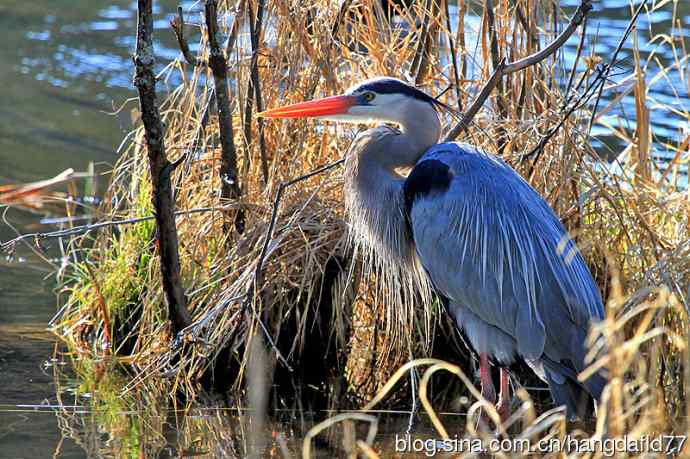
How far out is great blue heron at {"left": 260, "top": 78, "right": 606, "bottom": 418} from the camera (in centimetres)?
401

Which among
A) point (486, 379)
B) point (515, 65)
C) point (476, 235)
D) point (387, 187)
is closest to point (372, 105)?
point (387, 187)

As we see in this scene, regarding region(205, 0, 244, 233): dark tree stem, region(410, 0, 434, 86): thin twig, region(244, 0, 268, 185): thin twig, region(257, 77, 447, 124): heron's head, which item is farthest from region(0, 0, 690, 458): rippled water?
region(257, 77, 447, 124): heron's head

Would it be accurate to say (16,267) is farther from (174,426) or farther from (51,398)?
(174,426)

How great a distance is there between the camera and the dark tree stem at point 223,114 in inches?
175

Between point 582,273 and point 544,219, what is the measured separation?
0.25m

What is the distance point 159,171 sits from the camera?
4387 millimetres

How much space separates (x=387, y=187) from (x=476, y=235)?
20.2 inches

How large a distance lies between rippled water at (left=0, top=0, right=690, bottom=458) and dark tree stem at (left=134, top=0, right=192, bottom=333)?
1.64 ft

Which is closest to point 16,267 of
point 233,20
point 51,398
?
point 51,398

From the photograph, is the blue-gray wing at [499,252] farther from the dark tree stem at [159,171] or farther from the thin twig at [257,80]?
the dark tree stem at [159,171]

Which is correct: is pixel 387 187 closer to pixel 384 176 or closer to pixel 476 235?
pixel 384 176

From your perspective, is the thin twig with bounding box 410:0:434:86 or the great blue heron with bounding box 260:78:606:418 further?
the thin twig with bounding box 410:0:434:86

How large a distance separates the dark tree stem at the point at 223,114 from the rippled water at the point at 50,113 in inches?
18.6

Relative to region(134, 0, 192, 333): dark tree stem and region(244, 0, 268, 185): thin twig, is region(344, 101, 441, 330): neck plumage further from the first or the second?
region(134, 0, 192, 333): dark tree stem
